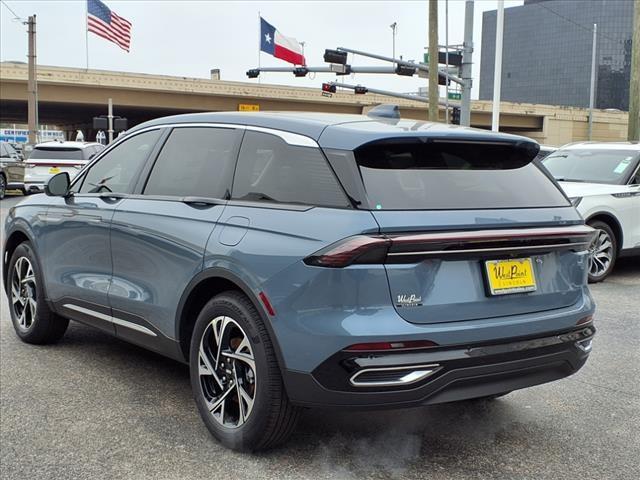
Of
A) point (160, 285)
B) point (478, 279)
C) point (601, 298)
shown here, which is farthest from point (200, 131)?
point (601, 298)

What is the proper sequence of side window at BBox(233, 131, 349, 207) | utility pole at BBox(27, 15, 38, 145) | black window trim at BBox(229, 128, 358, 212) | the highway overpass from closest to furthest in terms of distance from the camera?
black window trim at BBox(229, 128, 358, 212), side window at BBox(233, 131, 349, 207), utility pole at BBox(27, 15, 38, 145), the highway overpass

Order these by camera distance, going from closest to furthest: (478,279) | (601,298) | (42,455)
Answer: (478,279) < (42,455) < (601,298)

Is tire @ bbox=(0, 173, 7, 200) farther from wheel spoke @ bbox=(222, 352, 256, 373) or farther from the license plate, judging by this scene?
the license plate

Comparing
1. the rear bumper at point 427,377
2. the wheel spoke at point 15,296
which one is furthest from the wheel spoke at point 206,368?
the wheel spoke at point 15,296

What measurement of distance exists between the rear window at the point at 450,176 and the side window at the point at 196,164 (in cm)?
96

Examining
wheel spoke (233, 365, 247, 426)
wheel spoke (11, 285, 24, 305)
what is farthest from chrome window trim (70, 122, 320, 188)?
wheel spoke (11, 285, 24, 305)

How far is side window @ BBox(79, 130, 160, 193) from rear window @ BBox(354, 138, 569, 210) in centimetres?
188

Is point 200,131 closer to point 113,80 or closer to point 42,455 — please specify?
point 42,455

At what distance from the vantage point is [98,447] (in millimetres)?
3809

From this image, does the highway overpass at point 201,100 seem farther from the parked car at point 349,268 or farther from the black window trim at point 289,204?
the black window trim at point 289,204

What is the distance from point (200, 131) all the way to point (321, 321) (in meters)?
1.71

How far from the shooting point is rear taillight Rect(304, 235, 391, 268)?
313 cm

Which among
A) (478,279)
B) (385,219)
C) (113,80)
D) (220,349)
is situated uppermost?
(113,80)

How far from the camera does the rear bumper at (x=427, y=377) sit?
10.3ft
